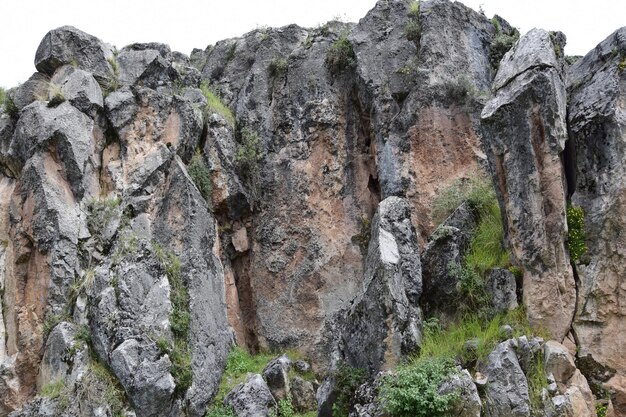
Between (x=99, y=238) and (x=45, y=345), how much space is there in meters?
2.70

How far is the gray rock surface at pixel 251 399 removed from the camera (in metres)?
14.0

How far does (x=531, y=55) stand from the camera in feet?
44.7

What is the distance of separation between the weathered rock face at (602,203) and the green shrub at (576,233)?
0.30ft

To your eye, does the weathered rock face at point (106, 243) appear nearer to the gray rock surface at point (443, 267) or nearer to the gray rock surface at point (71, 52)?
the gray rock surface at point (71, 52)

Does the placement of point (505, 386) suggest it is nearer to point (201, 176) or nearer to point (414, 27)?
point (201, 176)

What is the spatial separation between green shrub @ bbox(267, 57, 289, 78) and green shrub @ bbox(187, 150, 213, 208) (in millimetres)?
3985

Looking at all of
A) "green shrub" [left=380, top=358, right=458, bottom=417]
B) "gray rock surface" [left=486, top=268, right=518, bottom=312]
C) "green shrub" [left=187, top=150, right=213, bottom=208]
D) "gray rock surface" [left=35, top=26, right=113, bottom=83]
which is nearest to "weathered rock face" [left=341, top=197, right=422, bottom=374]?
"green shrub" [left=380, top=358, right=458, bottom=417]

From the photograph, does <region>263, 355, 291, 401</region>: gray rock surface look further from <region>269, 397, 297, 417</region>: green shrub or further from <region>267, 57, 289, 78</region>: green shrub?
<region>267, 57, 289, 78</region>: green shrub

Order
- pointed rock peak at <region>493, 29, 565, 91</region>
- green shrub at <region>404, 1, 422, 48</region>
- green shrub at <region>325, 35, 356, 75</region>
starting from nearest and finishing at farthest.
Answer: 1. pointed rock peak at <region>493, 29, 565, 91</region>
2. green shrub at <region>404, 1, 422, 48</region>
3. green shrub at <region>325, 35, 356, 75</region>

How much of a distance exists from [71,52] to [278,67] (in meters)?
5.90

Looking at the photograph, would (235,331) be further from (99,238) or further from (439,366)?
(439,366)

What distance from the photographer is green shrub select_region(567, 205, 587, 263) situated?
42.1ft

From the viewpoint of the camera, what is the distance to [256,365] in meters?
15.9

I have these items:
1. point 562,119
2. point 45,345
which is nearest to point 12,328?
point 45,345
